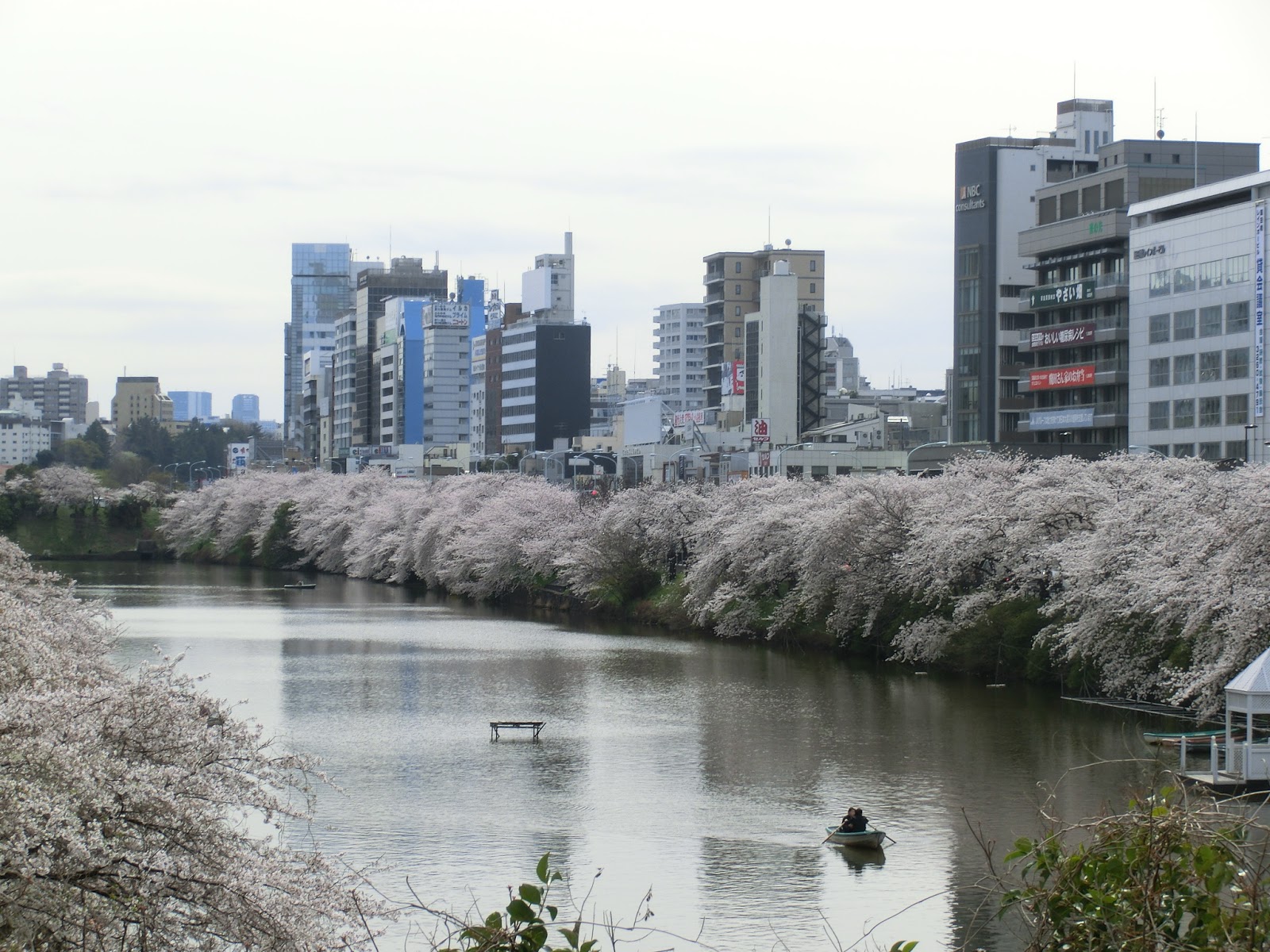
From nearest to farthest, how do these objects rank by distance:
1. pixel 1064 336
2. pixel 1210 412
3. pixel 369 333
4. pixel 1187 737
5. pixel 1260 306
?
pixel 1187 737 < pixel 1260 306 < pixel 1210 412 < pixel 1064 336 < pixel 369 333

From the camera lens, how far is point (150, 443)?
16875cm

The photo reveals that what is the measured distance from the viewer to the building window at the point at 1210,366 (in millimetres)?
56594

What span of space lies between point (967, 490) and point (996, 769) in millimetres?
16372

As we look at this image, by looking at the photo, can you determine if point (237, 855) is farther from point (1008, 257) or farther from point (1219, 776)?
point (1008, 257)

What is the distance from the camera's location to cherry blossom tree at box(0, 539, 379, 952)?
9195mm

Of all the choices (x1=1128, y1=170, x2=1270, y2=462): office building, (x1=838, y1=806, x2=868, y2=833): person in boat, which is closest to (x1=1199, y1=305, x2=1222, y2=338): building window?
(x1=1128, y1=170, x2=1270, y2=462): office building

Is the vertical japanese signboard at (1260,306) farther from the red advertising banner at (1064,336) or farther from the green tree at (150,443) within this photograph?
the green tree at (150,443)

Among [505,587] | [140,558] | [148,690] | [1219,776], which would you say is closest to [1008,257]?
[505,587]

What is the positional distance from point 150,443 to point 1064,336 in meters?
126

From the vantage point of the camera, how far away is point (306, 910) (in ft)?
35.1

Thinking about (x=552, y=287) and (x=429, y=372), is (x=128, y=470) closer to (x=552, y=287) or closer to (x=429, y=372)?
(x=429, y=372)

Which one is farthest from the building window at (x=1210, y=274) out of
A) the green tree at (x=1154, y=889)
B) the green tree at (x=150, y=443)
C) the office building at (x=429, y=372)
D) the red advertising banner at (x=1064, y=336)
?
the green tree at (x=150, y=443)

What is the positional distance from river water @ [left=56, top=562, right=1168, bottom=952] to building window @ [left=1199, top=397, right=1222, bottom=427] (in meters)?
25.5

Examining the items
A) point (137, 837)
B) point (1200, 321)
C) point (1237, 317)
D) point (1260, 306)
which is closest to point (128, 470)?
point (1200, 321)
